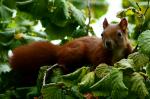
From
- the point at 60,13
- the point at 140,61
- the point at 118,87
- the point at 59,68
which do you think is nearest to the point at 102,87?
the point at 118,87

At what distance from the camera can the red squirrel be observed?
9.30 ft

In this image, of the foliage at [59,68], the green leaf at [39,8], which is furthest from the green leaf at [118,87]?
the green leaf at [39,8]

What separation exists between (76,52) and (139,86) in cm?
106

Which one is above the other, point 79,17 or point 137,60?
point 79,17

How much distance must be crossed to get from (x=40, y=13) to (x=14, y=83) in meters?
0.42

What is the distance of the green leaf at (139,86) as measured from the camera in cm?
189

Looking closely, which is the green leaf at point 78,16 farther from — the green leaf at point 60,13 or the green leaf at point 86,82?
the green leaf at point 86,82

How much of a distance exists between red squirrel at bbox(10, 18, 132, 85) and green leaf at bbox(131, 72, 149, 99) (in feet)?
2.81

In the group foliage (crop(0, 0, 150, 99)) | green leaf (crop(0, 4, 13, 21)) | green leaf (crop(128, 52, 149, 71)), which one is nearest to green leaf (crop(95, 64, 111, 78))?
foliage (crop(0, 0, 150, 99))

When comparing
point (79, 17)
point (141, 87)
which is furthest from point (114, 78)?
point (79, 17)

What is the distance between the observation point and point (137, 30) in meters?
2.58

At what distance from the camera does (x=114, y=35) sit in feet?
9.30

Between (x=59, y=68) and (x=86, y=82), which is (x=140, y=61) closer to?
(x=86, y=82)

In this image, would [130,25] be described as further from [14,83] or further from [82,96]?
[82,96]
